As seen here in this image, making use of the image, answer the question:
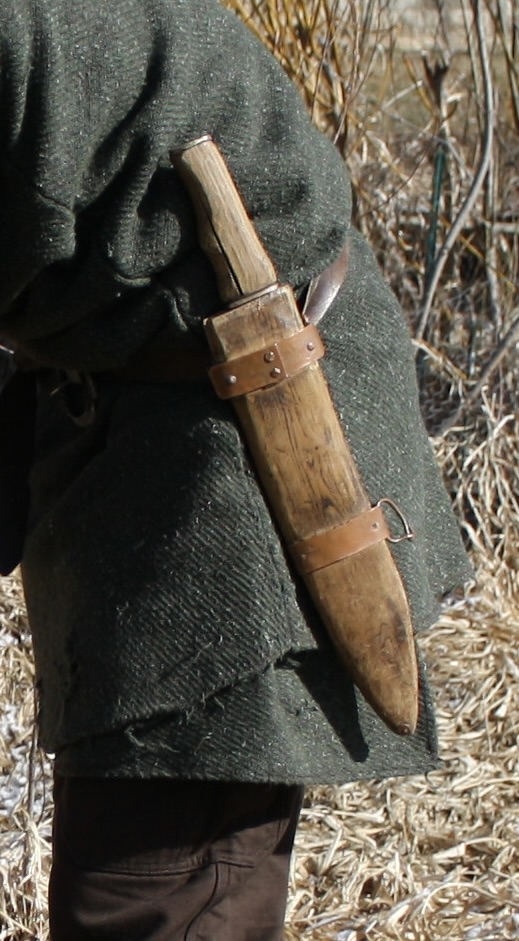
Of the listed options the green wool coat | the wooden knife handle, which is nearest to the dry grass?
the green wool coat

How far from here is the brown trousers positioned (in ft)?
5.01

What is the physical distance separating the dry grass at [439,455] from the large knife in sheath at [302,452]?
1121mm

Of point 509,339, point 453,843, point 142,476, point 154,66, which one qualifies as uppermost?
point 154,66

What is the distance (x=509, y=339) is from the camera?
390cm

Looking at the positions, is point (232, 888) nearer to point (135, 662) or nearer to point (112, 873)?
point (112, 873)

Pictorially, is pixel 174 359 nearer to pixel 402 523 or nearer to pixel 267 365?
pixel 267 365

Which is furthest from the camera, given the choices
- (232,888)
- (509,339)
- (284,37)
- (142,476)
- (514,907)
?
(509,339)

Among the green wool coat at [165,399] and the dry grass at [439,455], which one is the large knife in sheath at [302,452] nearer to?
the green wool coat at [165,399]

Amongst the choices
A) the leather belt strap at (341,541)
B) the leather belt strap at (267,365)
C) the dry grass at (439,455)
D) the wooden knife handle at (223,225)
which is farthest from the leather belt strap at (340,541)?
the dry grass at (439,455)

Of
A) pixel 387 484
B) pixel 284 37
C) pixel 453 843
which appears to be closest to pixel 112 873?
pixel 387 484

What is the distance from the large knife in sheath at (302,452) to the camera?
57.2 inches

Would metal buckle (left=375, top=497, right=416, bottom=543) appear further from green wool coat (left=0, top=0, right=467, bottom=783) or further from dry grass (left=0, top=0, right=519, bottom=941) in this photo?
dry grass (left=0, top=0, right=519, bottom=941)

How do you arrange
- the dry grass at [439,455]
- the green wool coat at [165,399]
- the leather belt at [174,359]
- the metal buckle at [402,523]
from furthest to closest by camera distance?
the dry grass at [439,455]
the metal buckle at [402,523]
the leather belt at [174,359]
the green wool coat at [165,399]

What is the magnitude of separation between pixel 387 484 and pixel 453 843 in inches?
63.7
